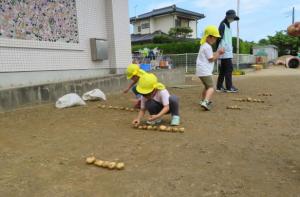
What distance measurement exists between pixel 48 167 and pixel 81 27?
6.07 metres

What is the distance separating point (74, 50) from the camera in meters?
8.24

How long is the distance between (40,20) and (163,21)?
2994cm

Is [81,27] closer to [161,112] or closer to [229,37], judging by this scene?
[229,37]

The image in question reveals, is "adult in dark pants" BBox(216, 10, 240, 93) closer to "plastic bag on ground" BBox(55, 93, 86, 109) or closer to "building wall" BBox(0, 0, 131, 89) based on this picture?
"building wall" BBox(0, 0, 131, 89)

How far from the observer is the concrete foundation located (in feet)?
19.7

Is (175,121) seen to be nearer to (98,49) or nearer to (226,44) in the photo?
(226,44)

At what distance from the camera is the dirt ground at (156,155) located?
8.31ft

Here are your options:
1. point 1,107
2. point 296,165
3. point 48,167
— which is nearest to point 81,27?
point 1,107

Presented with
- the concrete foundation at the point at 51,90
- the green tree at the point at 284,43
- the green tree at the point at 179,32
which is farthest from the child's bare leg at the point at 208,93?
the green tree at the point at 284,43

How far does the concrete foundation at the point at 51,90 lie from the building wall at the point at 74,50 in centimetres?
63

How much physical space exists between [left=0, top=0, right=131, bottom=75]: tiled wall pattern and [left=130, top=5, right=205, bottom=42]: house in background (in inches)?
922

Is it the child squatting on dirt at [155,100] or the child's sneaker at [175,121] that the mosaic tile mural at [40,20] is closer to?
the child squatting on dirt at [155,100]

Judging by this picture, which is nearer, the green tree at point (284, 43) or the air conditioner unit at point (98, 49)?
the air conditioner unit at point (98, 49)

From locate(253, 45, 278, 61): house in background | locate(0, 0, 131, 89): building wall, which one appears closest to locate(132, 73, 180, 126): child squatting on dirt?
locate(0, 0, 131, 89): building wall
